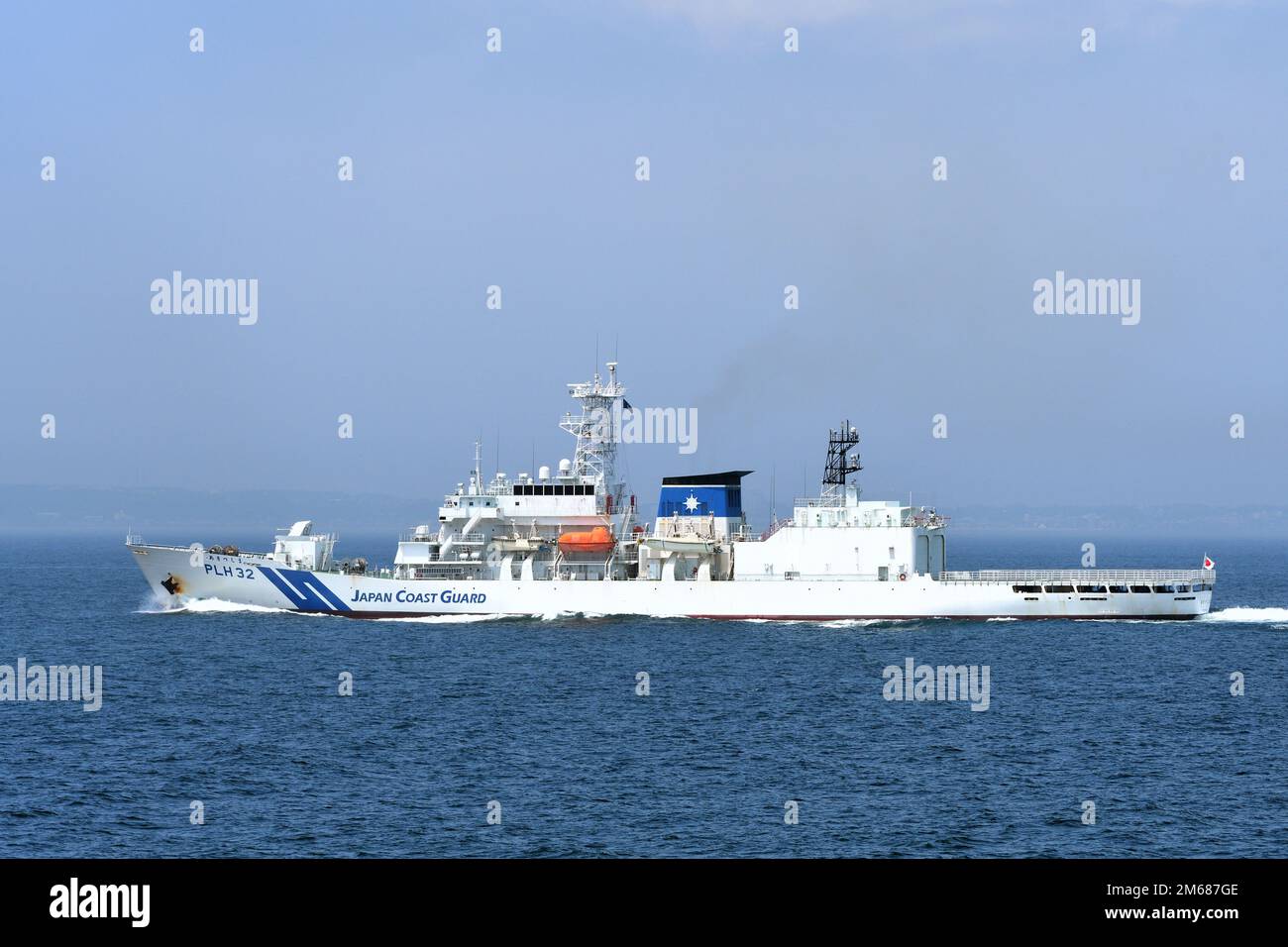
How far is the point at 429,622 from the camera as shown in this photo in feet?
181

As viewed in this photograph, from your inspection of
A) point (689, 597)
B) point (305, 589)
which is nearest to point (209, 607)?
point (305, 589)

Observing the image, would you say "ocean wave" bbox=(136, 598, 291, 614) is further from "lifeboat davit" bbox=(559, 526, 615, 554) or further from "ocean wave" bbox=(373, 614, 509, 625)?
"lifeboat davit" bbox=(559, 526, 615, 554)

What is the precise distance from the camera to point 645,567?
56688mm

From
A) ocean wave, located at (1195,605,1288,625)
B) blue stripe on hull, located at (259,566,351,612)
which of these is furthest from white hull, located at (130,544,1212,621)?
ocean wave, located at (1195,605,1288,625)

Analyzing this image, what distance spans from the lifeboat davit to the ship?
5cm

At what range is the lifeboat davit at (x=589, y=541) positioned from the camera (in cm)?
5644

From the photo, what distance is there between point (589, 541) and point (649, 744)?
25.4m

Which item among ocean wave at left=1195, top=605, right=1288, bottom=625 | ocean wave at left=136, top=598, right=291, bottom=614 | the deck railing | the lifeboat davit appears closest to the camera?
the deck railing

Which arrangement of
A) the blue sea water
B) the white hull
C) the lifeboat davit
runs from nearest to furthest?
the blue sea water < the white hull < the lifeboat davit

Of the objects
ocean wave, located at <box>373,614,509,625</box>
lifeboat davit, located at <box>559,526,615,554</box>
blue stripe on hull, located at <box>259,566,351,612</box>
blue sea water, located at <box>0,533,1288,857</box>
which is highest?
lifeboat davit, located at <box>559,526,615,554</box>

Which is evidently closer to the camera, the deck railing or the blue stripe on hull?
the deck railing

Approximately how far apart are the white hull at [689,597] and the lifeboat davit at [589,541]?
2230 millimetres

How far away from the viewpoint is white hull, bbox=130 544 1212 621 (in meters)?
53.8
